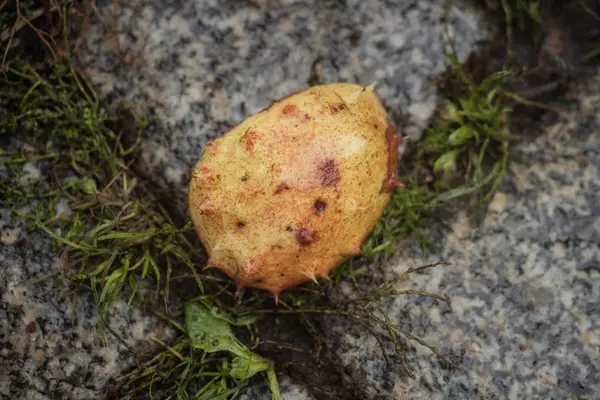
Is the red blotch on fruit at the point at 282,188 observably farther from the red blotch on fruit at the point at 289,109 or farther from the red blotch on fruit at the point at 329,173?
the red blotch on fruit at the point at 289,109

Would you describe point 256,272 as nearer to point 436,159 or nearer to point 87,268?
point 87,268

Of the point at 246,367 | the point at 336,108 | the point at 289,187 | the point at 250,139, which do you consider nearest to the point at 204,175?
the point at 250,139

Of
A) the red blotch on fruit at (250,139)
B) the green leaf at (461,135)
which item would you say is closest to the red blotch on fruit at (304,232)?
the red blotch on fruit at (250,139)

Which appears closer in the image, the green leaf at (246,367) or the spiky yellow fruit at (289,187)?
the spiky yellow fruit at (289,187)

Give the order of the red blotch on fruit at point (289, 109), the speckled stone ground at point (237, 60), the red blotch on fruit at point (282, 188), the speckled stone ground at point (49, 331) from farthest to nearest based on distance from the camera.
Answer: the speckled stone ground at point (237, 60)
the speckled stone ground at point (49, 331)
the red blotch on fruit at point (289, 109)
the red blotch on fruit at point (282, 188)

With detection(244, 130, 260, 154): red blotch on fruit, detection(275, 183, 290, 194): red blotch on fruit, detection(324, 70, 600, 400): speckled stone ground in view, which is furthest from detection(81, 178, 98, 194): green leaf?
detection(324, 70, 600, 400): speckled stone ground

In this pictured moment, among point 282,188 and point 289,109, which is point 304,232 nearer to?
point 282,188
